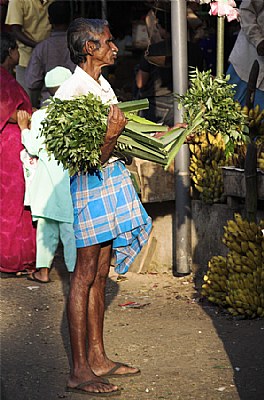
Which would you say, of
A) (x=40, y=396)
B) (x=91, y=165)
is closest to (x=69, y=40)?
(x=91, y=165)

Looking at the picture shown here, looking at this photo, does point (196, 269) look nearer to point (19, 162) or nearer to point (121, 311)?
point (121, 311)

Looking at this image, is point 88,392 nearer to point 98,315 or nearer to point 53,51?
point 98,315

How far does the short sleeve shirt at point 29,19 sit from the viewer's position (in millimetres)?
10023

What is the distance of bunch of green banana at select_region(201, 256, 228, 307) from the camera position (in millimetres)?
6559

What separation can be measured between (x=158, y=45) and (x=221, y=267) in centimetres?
267

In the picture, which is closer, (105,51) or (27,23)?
(105,51)

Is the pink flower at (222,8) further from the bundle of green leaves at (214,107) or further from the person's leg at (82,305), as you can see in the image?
the person's leg at (82,305)

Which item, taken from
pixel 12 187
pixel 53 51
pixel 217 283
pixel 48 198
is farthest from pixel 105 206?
pixel 53 51

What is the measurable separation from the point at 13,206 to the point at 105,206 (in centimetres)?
345

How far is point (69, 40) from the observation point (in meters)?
4.99

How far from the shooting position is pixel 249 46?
8078mm

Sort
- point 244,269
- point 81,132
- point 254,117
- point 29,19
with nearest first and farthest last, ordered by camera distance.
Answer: point 81,132 < point 244,269 < point 254,117 < point 29,19

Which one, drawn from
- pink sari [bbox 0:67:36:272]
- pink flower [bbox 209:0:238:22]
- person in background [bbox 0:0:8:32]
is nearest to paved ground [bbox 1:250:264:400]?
pink sari [bbox 0:67:36:272]

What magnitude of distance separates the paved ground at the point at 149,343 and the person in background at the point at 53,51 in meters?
2.53
